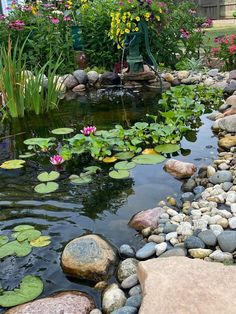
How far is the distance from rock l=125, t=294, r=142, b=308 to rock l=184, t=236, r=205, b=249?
1.38 feet

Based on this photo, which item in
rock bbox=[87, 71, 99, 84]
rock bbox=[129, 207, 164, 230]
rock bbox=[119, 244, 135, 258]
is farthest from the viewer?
rock bbox=[87, 71, 99, 84]

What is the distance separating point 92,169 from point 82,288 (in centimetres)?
122

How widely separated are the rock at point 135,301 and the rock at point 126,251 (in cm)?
36

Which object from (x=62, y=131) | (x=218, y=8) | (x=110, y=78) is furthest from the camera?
(x=218, y=8)

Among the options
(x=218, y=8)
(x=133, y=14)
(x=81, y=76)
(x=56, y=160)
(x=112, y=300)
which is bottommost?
(x=112, y=300)

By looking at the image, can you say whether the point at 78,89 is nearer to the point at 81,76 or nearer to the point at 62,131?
the point at 81,76

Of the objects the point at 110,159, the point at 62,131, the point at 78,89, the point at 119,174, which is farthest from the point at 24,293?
the point at 78,89

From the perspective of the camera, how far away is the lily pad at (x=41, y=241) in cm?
213

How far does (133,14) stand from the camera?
17.5 ft

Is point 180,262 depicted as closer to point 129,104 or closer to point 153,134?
point 153,134

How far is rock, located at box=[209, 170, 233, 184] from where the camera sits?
2.66 m

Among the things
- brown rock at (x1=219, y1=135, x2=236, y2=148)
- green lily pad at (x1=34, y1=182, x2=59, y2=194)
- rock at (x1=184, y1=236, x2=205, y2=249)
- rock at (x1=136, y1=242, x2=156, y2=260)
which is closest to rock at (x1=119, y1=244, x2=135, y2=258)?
rock at (x1=136, y1=242, x2=156, y2=260)

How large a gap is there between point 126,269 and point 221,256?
43cm

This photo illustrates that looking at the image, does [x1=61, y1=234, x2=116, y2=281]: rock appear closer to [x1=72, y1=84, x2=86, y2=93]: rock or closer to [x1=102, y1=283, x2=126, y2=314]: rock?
[x1=102, y1=283, x2=126, y2=314]: rock
